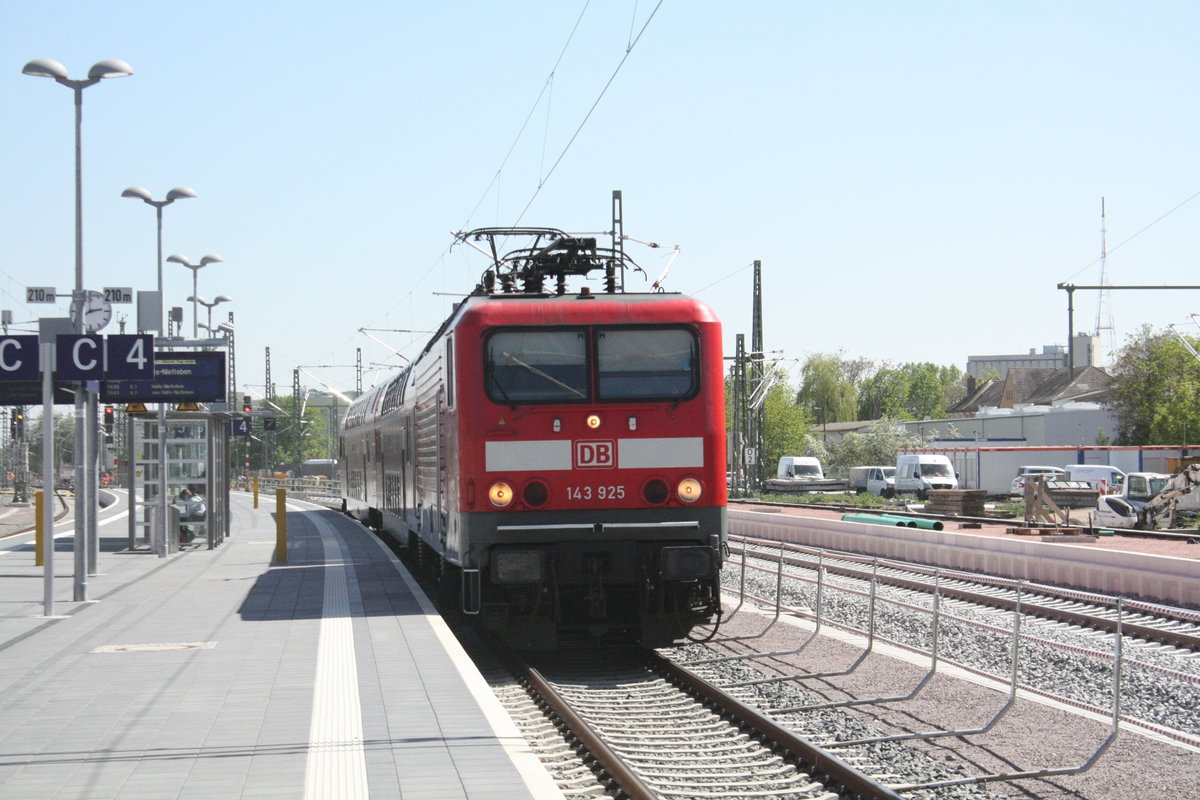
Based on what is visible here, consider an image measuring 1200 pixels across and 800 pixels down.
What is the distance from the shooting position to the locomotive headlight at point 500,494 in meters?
11.5

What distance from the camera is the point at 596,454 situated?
1170 cm

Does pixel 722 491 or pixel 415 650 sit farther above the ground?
pixel 722 491

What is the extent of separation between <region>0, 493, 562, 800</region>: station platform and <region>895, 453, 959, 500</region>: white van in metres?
37.2

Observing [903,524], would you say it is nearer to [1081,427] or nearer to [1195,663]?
[1195,663]

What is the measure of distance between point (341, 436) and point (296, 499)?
3381 cm

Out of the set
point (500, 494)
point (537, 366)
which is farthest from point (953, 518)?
point (500, 494)

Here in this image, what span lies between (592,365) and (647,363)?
1.69ft

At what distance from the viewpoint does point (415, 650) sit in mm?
11203

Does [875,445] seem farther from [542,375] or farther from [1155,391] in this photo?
[542,375]

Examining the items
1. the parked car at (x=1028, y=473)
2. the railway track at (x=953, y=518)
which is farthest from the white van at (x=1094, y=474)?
the railway track at (x=953, y=518)

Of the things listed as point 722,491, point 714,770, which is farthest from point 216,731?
point 722,491

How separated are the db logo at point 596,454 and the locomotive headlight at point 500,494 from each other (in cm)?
65

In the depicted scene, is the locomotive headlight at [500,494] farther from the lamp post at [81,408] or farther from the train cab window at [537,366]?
the lamp post at [81,408]

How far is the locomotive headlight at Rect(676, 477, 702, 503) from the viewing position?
38.6ft
